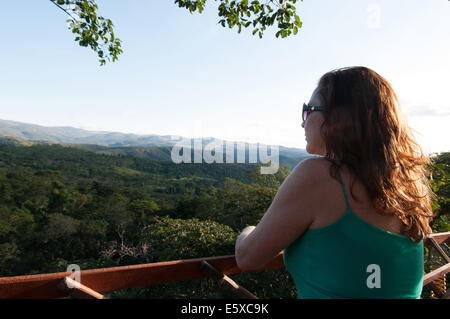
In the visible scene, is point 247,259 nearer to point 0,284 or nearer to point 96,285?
point 96,285

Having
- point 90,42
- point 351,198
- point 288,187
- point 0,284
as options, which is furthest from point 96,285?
point 90,42

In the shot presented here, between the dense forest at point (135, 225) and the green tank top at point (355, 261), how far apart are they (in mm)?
1379

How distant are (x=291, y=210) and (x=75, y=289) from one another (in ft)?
2.47

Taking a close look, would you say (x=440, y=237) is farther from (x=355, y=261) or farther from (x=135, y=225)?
(x=135, y=225)

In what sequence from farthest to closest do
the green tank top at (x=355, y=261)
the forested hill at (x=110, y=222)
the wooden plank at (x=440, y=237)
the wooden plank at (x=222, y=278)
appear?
the forested hill at (x=110, y=222) → the wooden plank at (x=440, y=237) → the wooden plank at (x=222, y=278) → the green tank top at (x=355, y=261)

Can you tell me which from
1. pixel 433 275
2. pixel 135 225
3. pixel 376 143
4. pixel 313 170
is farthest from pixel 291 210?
pixel 135 225

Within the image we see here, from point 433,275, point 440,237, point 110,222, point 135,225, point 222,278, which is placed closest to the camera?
point 222,278

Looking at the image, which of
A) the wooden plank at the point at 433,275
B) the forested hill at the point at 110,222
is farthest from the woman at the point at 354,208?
the forested hill at the point at 110,222

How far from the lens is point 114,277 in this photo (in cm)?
101

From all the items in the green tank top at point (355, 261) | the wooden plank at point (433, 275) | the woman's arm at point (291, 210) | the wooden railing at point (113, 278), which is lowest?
the wooden plank at point (433, 275)

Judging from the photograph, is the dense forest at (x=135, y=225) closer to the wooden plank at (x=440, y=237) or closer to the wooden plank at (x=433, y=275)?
the wooden plank at (x=440, y=237)

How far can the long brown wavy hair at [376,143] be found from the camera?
0.75 m

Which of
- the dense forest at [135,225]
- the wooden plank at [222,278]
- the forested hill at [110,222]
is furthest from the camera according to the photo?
the forested hill at [110,222]

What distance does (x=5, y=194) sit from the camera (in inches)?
1249
